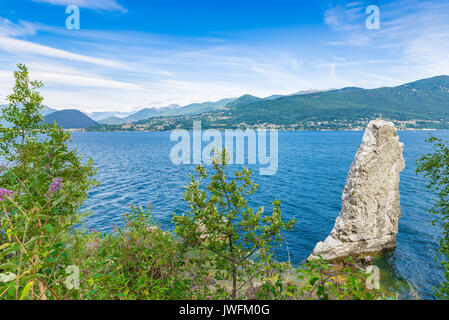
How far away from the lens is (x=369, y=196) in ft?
68.1

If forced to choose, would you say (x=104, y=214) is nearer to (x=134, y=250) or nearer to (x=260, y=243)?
(x=134, y=250)

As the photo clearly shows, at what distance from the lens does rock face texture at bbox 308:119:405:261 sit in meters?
20.6

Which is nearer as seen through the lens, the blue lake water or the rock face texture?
the rock face texture

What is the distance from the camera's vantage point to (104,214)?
32.4m

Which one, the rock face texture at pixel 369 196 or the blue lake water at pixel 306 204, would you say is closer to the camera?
the rock face texture at pixel 369 196

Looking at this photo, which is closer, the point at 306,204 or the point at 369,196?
the point at 369,196

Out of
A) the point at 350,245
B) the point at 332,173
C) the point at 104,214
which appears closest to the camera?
the point at 350,245

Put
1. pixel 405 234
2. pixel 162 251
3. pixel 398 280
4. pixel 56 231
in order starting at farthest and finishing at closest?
pixel 405 234 → pixel 398 280 → pixel 162 251 → pixel 56 231

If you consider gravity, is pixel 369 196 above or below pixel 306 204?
above

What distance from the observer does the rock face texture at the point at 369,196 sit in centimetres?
2056

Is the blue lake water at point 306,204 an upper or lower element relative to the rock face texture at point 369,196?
lower

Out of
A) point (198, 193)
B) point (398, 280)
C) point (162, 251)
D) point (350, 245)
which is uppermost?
point (198, 193)
